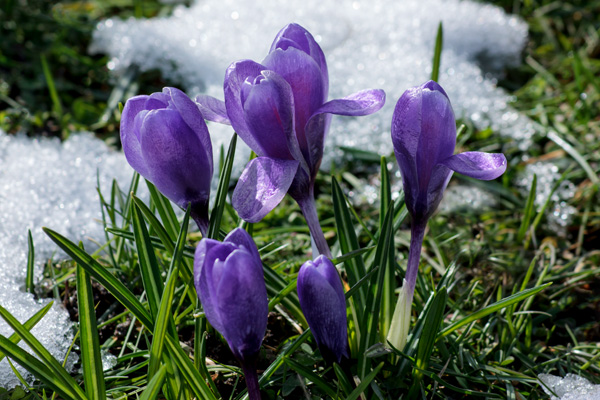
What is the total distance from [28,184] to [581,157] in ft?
7.16

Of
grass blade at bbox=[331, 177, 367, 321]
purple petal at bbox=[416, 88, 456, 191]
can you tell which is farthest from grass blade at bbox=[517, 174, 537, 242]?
purple petal at bbox=[416, 88, 456, 191]

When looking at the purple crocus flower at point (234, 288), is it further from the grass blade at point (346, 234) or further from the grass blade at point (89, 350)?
the grass blade at point (346, 234)

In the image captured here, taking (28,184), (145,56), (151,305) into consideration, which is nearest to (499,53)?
(145,56)

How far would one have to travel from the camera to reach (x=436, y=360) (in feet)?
4.52

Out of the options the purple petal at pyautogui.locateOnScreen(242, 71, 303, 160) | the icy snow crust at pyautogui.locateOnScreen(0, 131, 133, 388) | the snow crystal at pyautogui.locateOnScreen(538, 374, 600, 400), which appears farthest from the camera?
the icy snow crust at pyautogui.locateOnScreen(0, 131, 133, 388)

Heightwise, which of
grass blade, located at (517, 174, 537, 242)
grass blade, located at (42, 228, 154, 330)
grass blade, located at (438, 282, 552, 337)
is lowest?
grass blade, located at (517, 174, 537, 242)

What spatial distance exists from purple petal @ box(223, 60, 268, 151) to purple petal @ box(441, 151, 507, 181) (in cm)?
37

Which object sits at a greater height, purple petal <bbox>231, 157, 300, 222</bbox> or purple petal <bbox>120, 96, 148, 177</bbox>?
purple petal <bbox>120, 96, 148, 177</bbox>

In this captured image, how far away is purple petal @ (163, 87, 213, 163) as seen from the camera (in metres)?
1.07

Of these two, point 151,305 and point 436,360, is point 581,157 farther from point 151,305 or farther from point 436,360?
point 151,305

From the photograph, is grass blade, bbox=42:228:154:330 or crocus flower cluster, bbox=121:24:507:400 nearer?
crocus flower cluster, bbox=121:24:507:400

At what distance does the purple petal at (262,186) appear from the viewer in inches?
39.7

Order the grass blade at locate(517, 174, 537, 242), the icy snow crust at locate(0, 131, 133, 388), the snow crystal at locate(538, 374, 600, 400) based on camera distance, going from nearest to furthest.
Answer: the snow crystal at locate(538, 374, 600, 400) < the icy snow crust at locate(0, 131, 133, 388) < the grass blade at locate(517, 174, 537, 242)

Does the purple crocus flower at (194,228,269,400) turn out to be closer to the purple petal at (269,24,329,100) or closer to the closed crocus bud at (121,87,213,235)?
the closed crocus bud at (121,87,213,235)
